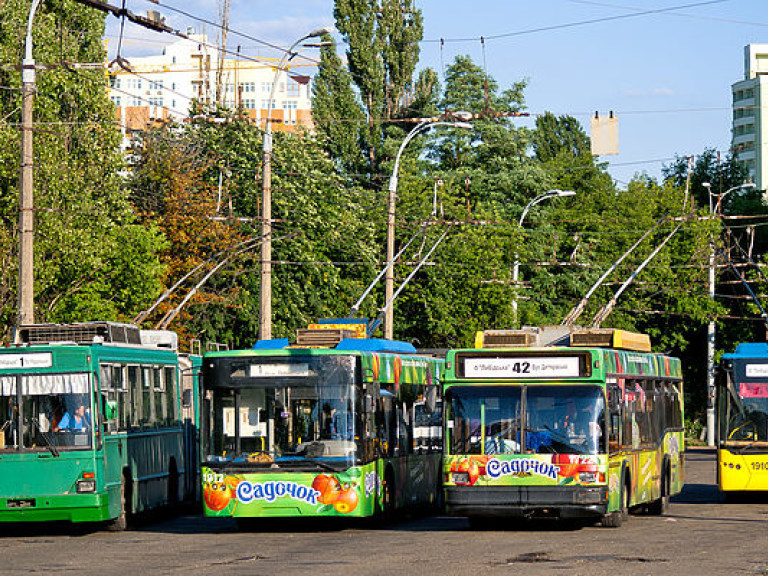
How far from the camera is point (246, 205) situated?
52.2 metres

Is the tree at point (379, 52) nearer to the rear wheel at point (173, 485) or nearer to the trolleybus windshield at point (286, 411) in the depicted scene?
the rear wheel at point (173, 485)

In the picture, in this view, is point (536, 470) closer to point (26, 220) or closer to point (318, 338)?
point (318, 338)

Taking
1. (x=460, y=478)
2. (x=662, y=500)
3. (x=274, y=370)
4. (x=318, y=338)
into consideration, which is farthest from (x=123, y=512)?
(x=662, y=500)

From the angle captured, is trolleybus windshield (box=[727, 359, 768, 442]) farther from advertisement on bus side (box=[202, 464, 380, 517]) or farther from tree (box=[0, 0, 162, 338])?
tree (box=[0, 0, 162, 338])

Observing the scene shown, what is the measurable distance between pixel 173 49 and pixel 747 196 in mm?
77375

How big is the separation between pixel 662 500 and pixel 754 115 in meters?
133

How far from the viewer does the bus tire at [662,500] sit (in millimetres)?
23859

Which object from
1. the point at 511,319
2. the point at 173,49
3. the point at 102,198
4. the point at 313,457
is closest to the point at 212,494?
the point at 313,457

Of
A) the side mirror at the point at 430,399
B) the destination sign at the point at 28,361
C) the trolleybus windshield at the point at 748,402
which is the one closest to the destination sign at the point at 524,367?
the side mirror at the point at 430,399

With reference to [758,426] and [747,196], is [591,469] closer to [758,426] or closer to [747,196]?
[758,426]

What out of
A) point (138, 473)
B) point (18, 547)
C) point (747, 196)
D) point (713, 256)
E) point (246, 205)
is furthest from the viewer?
point (747, 196)

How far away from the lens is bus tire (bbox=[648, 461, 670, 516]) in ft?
78.3

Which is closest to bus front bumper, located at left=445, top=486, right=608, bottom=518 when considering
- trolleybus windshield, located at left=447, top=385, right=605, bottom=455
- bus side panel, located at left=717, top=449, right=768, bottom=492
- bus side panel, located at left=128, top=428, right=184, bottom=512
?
trolleybus windshield, located at left=447, top=385, right=605, bottom=455

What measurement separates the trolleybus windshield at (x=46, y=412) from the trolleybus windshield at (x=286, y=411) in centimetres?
155
